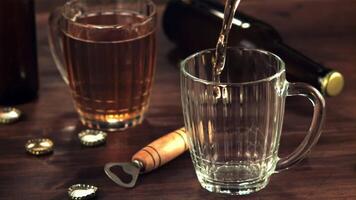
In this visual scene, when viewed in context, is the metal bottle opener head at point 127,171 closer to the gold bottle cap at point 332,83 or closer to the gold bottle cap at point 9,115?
the gold bottle cap at point 9,115

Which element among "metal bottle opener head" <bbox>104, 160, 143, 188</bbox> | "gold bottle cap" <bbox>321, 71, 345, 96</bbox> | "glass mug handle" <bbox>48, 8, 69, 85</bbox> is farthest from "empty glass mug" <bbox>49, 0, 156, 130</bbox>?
"gold bottle cap" <bbox>321, 71, 345, 96</bbox>

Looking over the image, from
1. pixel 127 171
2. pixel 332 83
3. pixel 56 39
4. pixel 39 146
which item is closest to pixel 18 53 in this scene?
pixel 56 39

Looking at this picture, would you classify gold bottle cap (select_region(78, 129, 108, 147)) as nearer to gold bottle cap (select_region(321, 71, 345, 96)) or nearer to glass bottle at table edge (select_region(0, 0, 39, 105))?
glass bottle at table edge (select_region(0, 0, 39, 105))

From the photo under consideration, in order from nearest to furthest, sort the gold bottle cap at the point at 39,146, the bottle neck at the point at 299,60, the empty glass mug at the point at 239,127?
the empty glass mug at the point at 239,127
the gold bottle cap at the point at 39,146
the bottle neck at the point at 299,60

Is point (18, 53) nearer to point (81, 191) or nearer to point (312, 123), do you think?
point (81, 191)

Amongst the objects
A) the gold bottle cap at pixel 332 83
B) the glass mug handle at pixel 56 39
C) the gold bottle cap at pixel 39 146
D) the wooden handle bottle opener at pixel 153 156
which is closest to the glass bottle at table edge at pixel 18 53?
the glass mug handle at pixel 56 39

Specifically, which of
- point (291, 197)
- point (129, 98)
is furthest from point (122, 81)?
point (291, 197)

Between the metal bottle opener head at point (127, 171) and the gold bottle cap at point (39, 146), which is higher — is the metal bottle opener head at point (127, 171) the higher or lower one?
the higher one
